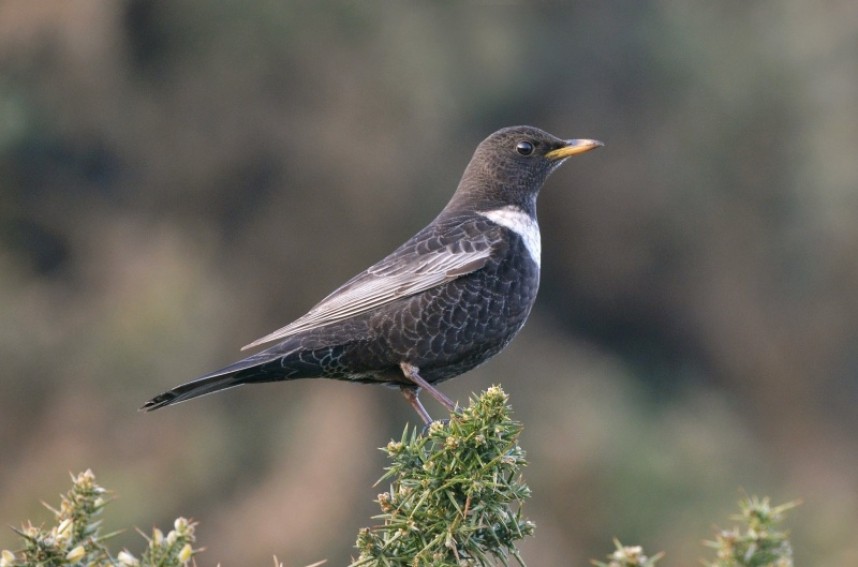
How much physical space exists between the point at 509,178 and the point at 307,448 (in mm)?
6074

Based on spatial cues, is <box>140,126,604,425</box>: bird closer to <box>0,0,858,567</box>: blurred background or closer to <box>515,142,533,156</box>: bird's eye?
<box>515,142,533,156</box>: bird's eye

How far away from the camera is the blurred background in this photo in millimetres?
11062

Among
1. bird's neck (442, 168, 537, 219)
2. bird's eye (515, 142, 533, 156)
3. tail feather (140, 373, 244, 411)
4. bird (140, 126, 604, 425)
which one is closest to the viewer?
tail feather (140, 373, 244, 411)

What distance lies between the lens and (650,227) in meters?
15.2

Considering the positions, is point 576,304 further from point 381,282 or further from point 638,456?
point 381,282

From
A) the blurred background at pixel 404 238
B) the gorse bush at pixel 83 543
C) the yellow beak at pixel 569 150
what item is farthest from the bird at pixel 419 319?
the blurred background at pixel 404 238

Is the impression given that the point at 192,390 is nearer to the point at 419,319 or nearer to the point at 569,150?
the point at 419,319

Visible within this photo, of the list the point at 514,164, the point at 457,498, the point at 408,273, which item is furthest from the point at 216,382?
the point at 514,164

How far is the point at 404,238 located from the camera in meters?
12.2

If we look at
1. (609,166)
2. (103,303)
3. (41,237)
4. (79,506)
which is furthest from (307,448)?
(79,506)

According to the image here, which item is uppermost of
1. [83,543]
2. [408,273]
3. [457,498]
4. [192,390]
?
[408,273]

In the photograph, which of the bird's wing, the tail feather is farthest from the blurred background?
the tail feather

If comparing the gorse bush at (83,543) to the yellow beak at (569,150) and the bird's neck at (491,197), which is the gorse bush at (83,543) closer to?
the bird's neck at (491,197)

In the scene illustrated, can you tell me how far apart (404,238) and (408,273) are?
6.82 meters
